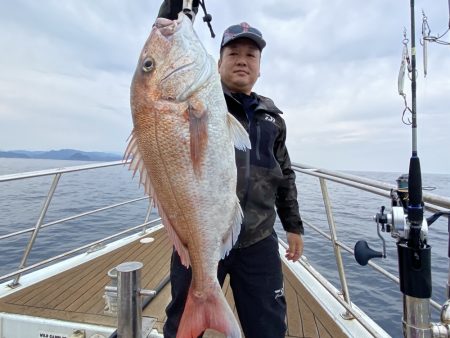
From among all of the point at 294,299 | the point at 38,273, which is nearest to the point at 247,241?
the point at 294,299

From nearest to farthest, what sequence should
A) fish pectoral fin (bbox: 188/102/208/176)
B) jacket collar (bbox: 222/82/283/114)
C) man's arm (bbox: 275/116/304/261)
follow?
1. fish pectoral fin (bbox: 188/102/208/176)
2. jacket collar (bbox: 222/82/283/114)
3. man's arm (bbox: 275/116/304/261)

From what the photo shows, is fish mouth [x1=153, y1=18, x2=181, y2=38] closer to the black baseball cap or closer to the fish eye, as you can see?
the fish eye

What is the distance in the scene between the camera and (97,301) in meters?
2.95

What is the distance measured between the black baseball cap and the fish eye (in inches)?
23.6

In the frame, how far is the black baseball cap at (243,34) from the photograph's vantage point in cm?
169

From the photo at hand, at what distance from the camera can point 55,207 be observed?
12.3 m

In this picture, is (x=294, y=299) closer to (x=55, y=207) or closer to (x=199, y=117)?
(x=199, y=117)

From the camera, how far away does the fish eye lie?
128 centimetres

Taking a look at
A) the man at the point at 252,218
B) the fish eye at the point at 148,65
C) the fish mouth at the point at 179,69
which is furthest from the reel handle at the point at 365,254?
the fish eye at the point at 148,65

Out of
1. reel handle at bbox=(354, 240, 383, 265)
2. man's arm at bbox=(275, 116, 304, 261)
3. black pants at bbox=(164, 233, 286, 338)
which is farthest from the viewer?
man's arm at bbox=(275, 116, 304, 261)

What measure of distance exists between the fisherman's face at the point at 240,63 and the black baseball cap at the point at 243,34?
0.03 meters

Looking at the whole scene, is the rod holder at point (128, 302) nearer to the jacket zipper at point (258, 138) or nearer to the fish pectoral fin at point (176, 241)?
the fish pectoral fin at point (176, 241)

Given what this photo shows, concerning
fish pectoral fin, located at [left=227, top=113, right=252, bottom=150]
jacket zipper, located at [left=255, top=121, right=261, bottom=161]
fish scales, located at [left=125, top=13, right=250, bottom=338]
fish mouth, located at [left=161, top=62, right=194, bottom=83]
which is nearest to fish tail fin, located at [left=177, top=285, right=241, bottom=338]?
fish scales, located at [left=125, top=13, right=250, bottom=338]

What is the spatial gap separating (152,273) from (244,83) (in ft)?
8.76
